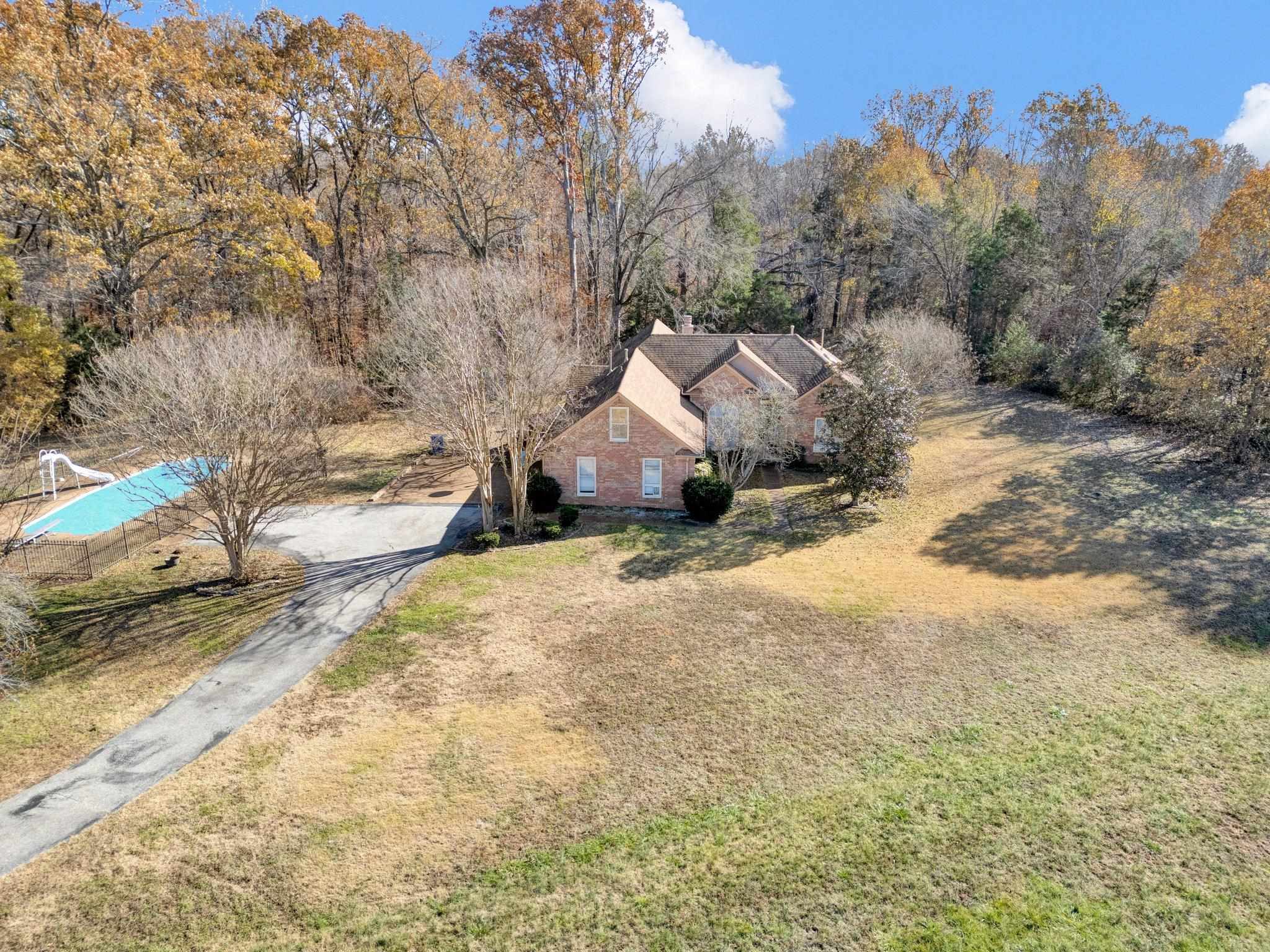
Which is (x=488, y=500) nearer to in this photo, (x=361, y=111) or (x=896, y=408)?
(x=896, y=408)

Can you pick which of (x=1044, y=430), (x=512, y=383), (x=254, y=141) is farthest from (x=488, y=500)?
(x=1044, y=430)

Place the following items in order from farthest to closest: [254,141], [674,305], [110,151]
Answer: [674,305] → [254,141] → [110,151]

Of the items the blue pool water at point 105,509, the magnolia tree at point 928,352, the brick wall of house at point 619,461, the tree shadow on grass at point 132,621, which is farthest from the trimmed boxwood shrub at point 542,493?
the magnolia tree at point 928,352

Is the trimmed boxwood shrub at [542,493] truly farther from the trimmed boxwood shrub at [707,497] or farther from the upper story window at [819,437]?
the upper story window at [819,437]

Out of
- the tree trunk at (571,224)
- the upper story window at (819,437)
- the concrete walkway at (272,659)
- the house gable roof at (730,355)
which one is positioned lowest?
the concrete walkway at (272,659)

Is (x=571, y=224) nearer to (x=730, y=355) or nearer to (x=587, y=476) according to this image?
(x=730, y=355)
